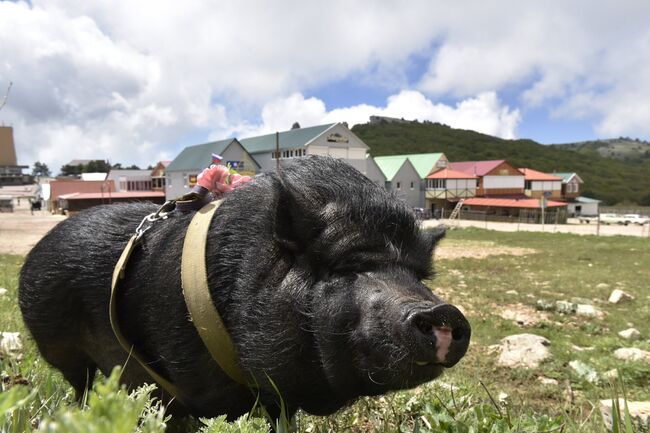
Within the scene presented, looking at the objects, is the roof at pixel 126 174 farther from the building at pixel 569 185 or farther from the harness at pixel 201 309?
the harness at pixel 201 309

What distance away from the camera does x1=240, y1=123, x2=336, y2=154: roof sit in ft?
135

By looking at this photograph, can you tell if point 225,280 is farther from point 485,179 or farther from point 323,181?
point 485,179

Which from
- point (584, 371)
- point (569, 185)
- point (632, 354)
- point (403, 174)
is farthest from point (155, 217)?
point (569, 185)

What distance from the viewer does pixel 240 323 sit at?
6.40 ft

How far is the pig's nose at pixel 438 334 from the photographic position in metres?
1.51

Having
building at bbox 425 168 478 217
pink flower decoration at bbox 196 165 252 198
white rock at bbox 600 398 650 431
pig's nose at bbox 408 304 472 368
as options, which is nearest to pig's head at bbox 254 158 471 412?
pig's nose at bbox 408 304 472 368

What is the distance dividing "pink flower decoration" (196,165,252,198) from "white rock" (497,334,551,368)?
4435 mm

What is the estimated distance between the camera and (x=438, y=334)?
1.52 m

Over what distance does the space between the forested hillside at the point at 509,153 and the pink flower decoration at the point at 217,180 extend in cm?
9579

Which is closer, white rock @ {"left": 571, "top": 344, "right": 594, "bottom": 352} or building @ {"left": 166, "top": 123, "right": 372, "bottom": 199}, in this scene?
→ white rock @ {"left": 571, "top": 344, "right": 594, "bottom": 352}

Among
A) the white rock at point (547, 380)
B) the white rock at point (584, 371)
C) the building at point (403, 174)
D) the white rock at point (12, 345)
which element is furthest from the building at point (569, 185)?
the white rock at point (12, 345)

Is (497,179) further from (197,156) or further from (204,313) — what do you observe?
(204,313)

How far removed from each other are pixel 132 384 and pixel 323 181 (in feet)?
5.03

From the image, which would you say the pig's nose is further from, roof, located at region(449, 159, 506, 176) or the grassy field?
roof, located at region(449, 159, 506, 176)
